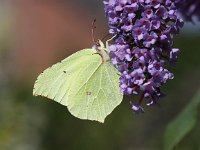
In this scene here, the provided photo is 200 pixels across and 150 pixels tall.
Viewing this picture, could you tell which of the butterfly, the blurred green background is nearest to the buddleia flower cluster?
the butterfly

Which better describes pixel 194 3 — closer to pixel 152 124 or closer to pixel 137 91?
pixel 137 91

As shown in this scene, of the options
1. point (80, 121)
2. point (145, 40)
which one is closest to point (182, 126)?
point (145, 40)

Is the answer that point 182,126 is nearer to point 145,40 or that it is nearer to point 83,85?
point 145,40

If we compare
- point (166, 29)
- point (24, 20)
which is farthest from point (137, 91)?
point (24, 20)

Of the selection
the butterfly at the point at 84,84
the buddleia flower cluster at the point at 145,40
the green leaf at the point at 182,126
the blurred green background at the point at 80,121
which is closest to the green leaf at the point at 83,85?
the butterfly at the point at 84,84

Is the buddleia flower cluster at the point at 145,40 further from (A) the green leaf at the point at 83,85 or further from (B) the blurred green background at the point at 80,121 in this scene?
(B) the blurred green background at the point at 80,121

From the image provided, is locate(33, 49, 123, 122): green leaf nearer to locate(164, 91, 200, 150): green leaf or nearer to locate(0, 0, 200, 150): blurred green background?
locate(164, 91, 200, 150): green leaf
